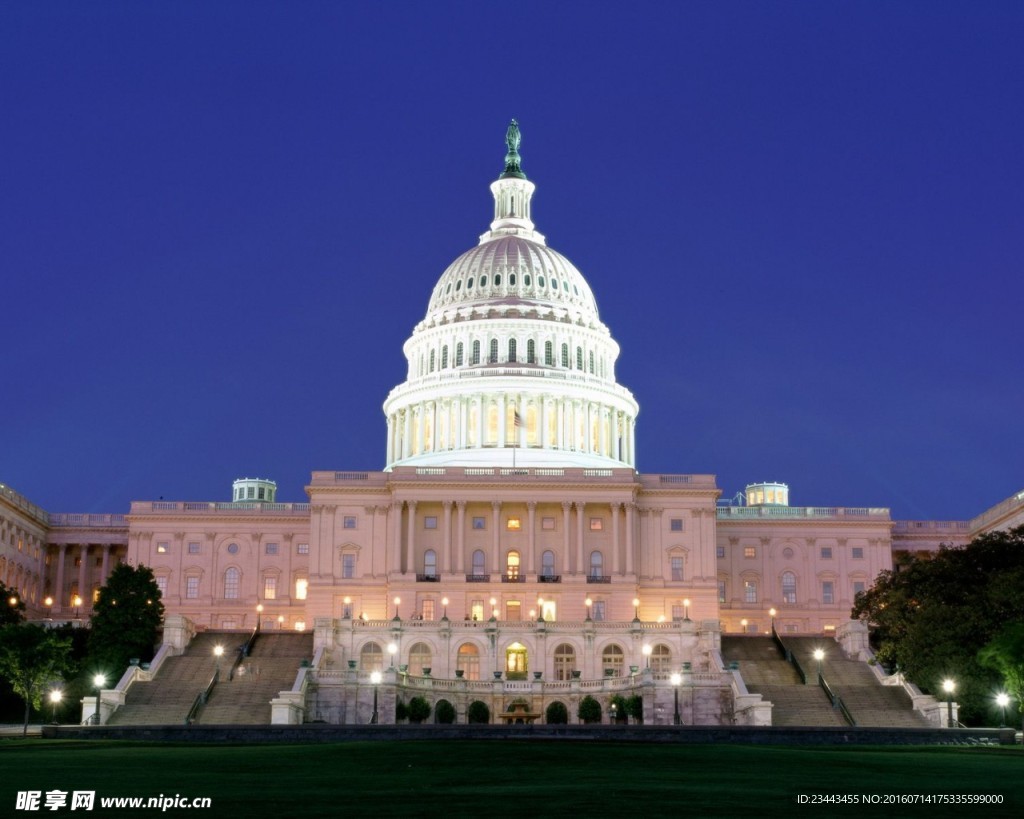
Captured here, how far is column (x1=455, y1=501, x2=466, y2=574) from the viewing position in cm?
12431

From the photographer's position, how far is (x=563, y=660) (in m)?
104

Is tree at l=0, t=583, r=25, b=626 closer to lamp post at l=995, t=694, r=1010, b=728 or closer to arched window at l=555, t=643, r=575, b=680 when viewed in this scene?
arched window at l=555, t=643, r=575, b=680

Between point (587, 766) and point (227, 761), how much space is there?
1032 centimetres

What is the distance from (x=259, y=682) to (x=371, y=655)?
37.0 feet

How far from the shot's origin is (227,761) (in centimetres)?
4781

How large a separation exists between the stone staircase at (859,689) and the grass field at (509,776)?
2889 cm

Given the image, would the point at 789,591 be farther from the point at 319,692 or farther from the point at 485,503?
the point at 319,692

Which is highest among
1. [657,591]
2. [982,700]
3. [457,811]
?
[657,591]

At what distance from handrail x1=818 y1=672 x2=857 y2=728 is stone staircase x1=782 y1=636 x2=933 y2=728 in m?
0.29

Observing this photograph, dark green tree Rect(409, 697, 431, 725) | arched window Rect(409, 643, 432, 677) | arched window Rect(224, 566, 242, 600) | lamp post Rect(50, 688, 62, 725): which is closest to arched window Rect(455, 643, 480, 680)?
arched window Rect(409, 643, 432, 677)

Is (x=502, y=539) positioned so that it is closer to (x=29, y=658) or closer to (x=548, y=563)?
(x=548, y=563)

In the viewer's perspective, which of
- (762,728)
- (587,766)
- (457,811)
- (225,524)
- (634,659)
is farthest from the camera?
(225,524)

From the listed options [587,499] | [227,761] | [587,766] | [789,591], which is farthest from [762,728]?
[789,591]

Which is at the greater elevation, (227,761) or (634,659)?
(634,659)
